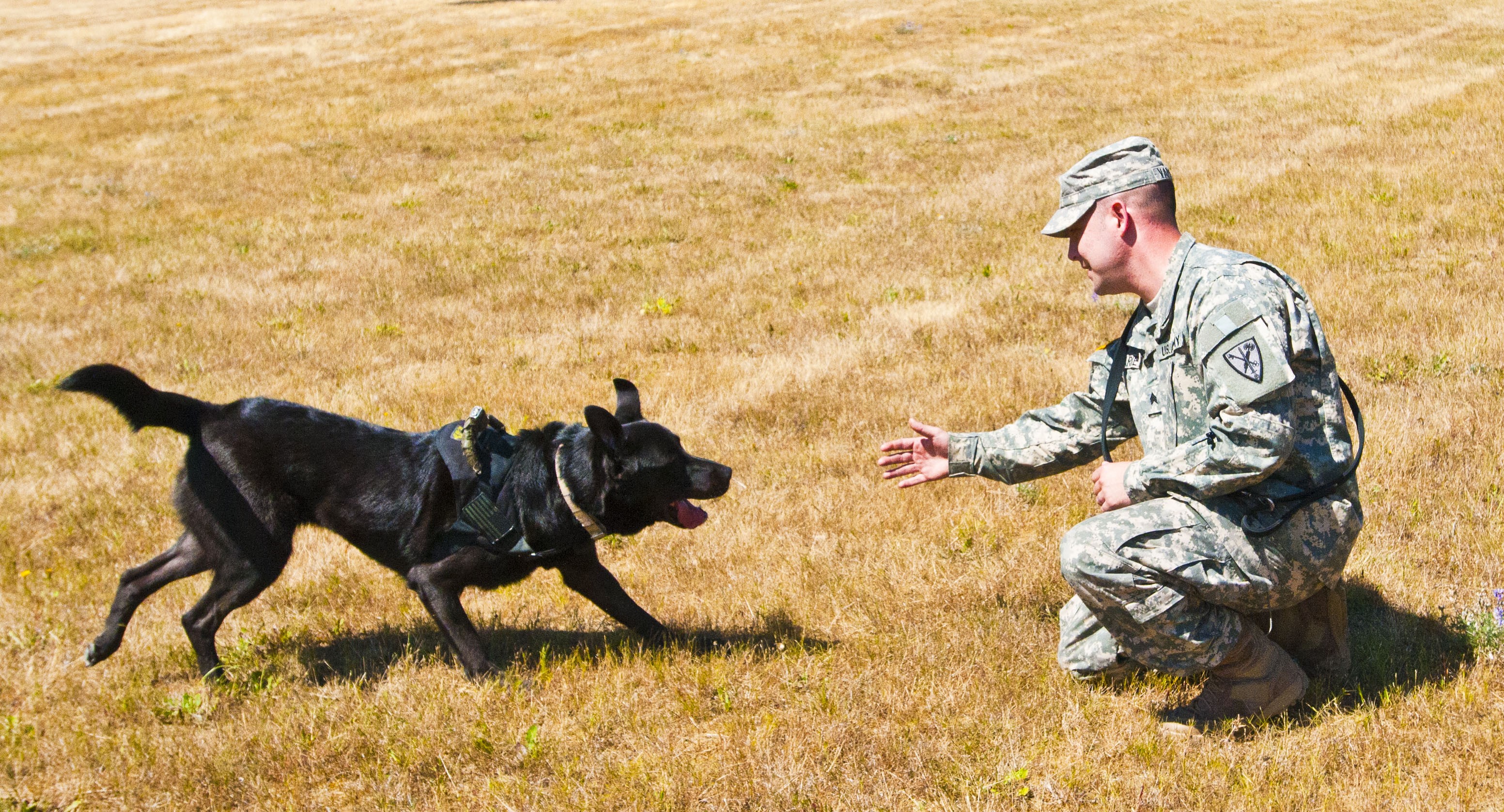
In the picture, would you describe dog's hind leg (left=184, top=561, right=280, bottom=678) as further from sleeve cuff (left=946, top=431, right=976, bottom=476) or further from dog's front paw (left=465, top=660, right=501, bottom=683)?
sleeve cuff (left=946, top=431, right=976, bottom=476)

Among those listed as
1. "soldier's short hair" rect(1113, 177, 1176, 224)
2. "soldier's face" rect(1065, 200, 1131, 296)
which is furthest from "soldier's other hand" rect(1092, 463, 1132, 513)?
"soldier's short hair" rect(1113, 177, 1176, 224)

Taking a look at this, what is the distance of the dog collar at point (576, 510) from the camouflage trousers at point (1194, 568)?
188 centimetres

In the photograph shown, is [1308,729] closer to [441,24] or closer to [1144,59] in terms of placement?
[1144,59]

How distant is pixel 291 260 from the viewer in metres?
13.4

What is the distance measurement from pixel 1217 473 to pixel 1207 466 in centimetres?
3

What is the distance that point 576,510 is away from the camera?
4496 millimetres

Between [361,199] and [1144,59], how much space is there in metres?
19.8

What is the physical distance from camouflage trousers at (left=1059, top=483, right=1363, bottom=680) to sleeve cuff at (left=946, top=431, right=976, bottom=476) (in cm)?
63

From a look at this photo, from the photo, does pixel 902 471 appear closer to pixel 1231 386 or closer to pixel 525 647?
pixel 1231 386

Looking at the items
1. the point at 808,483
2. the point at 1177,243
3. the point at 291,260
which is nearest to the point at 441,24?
the point at 291,260

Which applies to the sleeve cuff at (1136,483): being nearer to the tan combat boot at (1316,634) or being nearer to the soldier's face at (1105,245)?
the soldier's face at (1105,245)

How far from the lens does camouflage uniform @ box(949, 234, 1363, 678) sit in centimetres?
328

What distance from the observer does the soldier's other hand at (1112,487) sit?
352 cm

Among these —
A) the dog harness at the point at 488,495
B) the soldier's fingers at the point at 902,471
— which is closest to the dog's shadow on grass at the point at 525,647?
the dog harness at the point at 488,495
